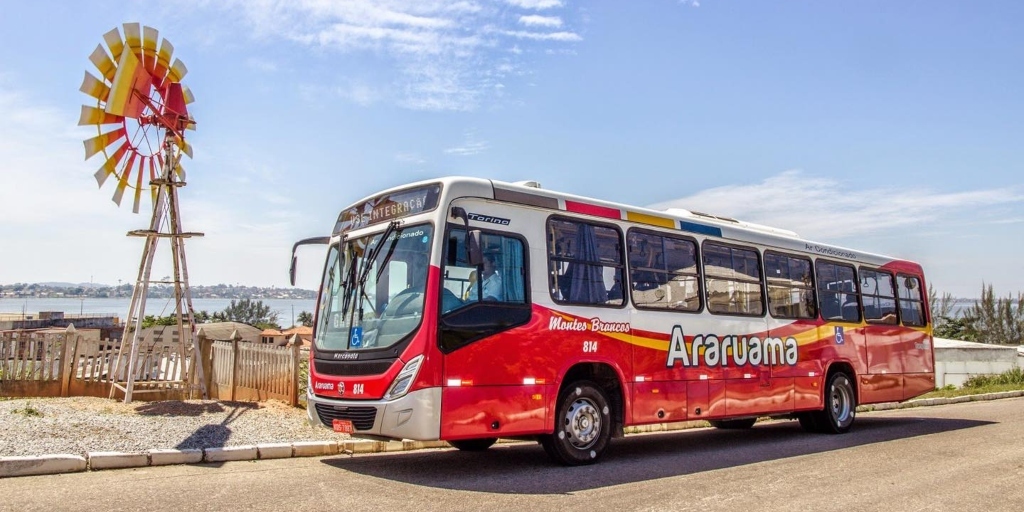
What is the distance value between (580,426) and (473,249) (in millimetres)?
2856

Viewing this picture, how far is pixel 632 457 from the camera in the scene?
10.1 metres

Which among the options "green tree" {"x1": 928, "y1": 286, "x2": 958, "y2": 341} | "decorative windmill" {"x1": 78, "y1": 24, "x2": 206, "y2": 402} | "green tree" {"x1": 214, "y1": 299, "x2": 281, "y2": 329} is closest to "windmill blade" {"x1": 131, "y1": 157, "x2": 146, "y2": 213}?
"decorative windmill" {"x1": 78, "y1": 24, "x2": 206, "y2": 402}

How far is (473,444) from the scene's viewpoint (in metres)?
10.4

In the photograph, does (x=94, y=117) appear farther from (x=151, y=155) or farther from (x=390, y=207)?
(x=390, y=207)

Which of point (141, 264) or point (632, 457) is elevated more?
point (141, 264)

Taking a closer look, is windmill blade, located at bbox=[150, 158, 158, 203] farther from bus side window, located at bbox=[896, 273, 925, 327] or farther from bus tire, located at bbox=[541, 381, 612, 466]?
bus side window, located at bbox=[896, 273, 925, 327]

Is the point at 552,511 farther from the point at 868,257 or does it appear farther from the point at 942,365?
the point at 942,365

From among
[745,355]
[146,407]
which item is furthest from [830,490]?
[146,407]

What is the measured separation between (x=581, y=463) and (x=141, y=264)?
9.63 metres

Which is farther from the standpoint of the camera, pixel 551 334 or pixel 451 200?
pixel 551 334

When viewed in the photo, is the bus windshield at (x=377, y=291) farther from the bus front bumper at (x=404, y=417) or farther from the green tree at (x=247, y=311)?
the green tree at (x=247, y=311)

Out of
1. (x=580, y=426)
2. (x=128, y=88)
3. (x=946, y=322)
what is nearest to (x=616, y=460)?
(x=580, y=426)

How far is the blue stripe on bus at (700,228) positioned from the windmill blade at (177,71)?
399 inches

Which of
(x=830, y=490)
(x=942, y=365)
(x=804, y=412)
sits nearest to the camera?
(x=830, y=490)
